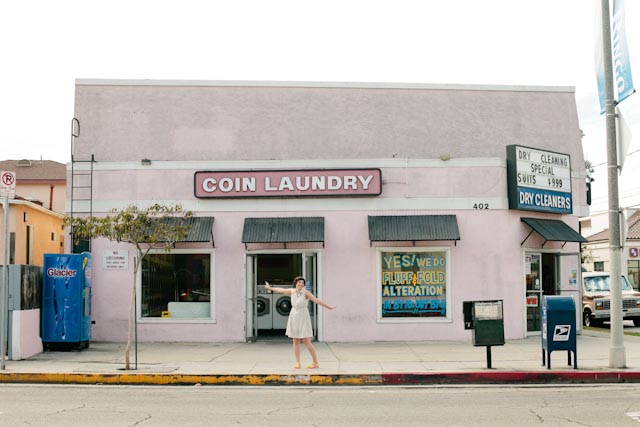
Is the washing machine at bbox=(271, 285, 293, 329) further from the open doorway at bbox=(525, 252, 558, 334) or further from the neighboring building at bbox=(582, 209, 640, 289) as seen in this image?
the neighboring building at bbox=(582, 209, 640, 289)

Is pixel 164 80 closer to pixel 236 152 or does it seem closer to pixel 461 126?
pixel 236 152

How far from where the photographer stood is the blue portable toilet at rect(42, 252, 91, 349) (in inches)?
607

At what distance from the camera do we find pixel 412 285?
57.9 feet

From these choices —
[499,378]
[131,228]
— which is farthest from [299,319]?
[499,378]

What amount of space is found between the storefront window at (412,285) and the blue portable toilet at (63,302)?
690cm

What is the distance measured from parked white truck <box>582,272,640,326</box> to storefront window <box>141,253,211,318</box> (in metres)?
14.3

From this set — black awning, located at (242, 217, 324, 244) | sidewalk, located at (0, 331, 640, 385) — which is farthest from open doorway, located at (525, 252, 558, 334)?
black awning, located at (242, 217, 324, 244)

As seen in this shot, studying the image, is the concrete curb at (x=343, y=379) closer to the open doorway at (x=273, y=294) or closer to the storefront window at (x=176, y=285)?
the storefront window at (x=176, y=285)

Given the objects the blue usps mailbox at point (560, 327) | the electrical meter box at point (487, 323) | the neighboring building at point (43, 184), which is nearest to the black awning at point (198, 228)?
the electrical meter box at point (487, 323)

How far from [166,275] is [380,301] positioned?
5.22m

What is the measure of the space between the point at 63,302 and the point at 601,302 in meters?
18.0

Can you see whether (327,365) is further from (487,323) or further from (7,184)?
(7,184)

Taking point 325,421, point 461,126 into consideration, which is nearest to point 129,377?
point 325,421

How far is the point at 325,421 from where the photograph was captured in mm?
8750
